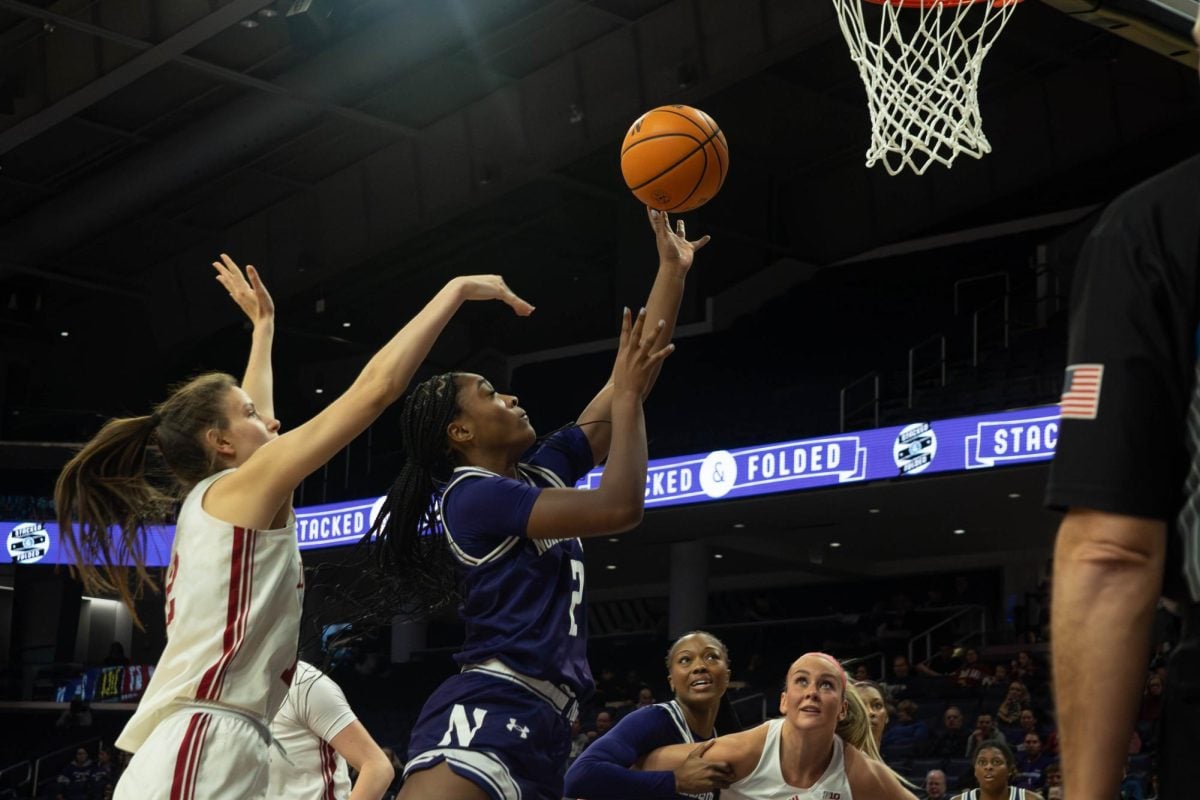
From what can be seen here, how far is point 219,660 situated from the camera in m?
3.26

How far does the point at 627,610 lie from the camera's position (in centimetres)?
2598

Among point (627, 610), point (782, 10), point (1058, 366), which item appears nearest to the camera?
point (782, 10)

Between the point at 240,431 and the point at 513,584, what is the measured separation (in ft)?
2.37

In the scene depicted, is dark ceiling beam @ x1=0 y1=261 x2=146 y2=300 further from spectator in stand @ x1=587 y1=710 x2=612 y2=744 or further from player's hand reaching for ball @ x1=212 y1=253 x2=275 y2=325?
player's hand reaching for ball @ x1=212 y1=253 x2=275 y2=325

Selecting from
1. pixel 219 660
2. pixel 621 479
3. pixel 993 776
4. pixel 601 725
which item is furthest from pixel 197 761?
pixel 601 725

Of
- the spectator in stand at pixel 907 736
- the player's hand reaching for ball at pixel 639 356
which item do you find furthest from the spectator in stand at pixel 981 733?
the player's hand reaching for ball at pixel 639 356

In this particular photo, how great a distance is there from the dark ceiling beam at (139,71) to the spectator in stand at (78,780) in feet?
26.6

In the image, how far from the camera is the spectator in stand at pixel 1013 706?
13.3m

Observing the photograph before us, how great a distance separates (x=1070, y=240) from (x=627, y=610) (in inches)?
410

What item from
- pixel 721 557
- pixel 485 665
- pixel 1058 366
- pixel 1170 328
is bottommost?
pixel 485 665

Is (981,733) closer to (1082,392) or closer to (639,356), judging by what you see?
(639,356)

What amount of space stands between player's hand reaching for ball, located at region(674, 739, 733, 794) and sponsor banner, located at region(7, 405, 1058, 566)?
9471 mm

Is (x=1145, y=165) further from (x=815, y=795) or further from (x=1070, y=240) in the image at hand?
(x=815, y=795)

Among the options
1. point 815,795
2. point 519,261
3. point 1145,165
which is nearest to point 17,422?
point 519,261
